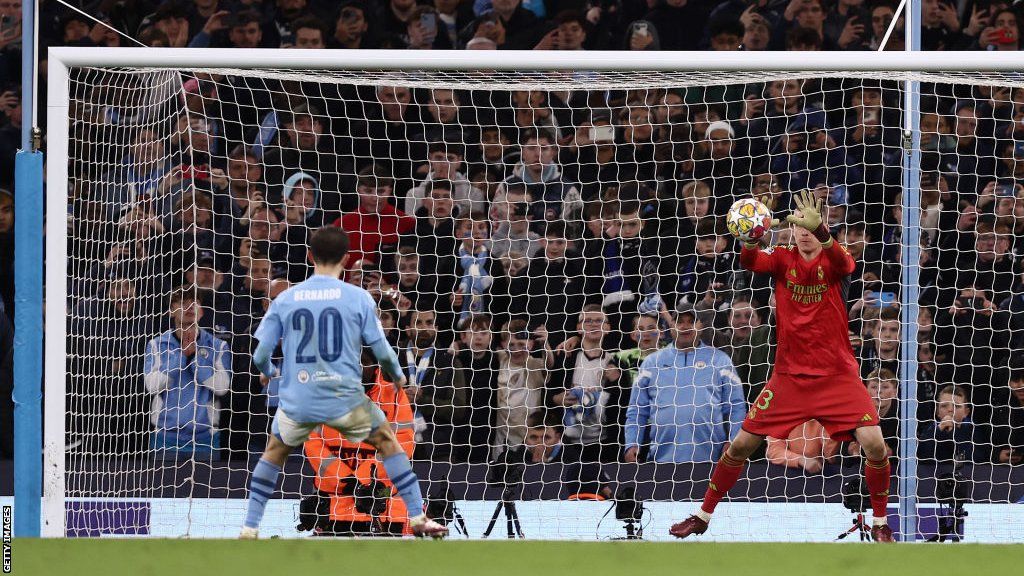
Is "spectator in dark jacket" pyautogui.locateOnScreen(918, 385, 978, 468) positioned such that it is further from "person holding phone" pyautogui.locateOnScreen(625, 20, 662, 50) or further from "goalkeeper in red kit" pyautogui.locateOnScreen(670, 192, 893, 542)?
"person holding phone" pyautogui.locateOnScreen(625, 20, 662, 50)

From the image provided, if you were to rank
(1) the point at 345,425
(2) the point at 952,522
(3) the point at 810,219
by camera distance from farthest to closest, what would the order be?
(2) the point at 952,522
(3) the point at 810,219
(1) the point at 345,425

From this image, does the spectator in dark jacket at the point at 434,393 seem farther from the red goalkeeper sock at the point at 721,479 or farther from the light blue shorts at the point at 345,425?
the light blue shorts at the point at 345,425

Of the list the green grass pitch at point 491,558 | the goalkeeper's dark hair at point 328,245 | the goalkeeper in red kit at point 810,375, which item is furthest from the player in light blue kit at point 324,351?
the goalkeeper in red kit at point 810,375

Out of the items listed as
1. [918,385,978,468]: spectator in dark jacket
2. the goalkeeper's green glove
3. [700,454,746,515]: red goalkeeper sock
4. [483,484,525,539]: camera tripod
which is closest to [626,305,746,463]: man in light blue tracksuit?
[700,454,746,515]: red goalkeeper sock

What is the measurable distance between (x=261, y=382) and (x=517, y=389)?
1.53 m

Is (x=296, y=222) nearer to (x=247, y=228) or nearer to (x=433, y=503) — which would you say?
(x=247, y=228)

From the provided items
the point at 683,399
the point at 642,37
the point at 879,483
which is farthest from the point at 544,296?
the point at 879,483

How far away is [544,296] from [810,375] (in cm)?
200

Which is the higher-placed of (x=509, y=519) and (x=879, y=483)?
(x=879, y=483)

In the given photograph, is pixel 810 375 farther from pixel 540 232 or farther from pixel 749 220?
pixel 540 232

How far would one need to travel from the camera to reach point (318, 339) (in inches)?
201

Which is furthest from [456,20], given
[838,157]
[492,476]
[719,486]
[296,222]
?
[719,486]

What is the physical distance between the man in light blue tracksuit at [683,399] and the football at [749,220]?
113 cm

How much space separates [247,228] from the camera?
7961 mm
